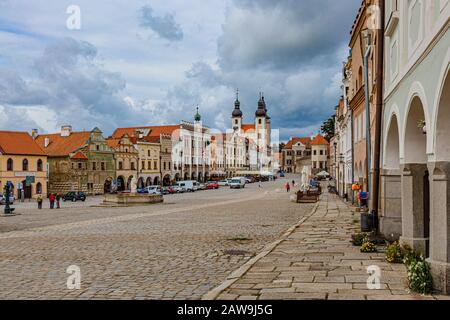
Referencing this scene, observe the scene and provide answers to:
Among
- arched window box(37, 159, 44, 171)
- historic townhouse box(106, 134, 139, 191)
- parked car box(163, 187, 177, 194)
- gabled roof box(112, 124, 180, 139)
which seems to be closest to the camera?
arched window box(37, 159, 44, 171)

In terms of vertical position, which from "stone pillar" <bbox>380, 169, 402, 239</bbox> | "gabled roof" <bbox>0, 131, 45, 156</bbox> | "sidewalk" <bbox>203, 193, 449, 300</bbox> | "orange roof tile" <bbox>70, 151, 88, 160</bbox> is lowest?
"sidewalk" <bbox>203, 193, 449, 300</bbox>

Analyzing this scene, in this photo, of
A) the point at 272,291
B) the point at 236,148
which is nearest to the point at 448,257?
the point at 272,291

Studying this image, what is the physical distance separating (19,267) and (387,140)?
397 inches

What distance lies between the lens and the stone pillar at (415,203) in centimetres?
1086

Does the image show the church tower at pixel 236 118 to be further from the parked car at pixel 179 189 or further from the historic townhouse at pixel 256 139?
the parked car at pixel 179 189

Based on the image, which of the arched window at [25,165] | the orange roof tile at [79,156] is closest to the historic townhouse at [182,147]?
the orange roof tile at [79,156]

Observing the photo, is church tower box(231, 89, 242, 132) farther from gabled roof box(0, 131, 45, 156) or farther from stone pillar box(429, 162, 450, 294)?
stone pillar box(429, 162, 450, 294)

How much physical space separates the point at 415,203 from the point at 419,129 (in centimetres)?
162

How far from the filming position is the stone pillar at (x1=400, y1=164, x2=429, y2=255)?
35.6ft

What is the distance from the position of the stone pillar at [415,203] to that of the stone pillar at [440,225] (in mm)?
2782

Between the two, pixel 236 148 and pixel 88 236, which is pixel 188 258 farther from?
pixel 236 148

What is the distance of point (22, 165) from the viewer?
57969 mm

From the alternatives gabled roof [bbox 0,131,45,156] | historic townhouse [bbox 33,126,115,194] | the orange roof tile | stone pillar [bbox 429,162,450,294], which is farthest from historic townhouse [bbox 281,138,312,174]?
stone pillar [bbox 429,162,450,294]

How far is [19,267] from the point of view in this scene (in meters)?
12.0
